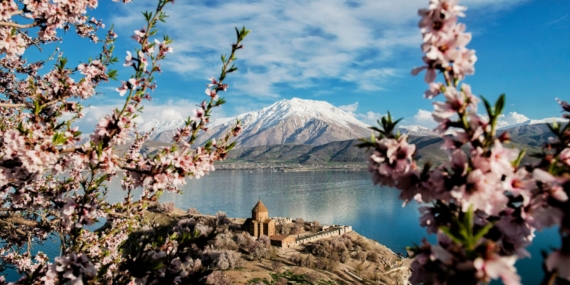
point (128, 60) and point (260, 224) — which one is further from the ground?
point (128, 60)


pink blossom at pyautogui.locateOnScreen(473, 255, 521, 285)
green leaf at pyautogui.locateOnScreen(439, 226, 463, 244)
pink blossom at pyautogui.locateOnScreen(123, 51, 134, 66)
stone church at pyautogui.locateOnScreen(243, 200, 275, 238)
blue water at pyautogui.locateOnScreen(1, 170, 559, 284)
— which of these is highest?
pink blossom at pyautogui.locateOnScreen(123, 51, 134, 66)

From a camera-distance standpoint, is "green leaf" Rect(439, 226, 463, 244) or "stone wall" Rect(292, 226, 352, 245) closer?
"green leaf" Rect(439, 226, 463, 244)

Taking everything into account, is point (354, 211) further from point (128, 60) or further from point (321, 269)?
point (128, 60)

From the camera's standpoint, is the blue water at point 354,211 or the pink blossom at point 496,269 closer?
the pink blossom at point 496,269

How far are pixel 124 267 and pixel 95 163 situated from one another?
0.95 m

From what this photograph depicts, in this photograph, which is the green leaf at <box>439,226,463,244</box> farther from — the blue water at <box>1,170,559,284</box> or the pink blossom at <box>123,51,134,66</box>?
the blue water at <box>1,170,559,284</box>

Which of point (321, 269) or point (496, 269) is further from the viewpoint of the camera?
point (321, 269)

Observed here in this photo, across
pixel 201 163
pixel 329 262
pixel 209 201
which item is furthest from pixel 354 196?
pixel 201 163

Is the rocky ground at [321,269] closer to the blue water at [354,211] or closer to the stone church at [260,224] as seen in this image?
the stone church at [260,224]

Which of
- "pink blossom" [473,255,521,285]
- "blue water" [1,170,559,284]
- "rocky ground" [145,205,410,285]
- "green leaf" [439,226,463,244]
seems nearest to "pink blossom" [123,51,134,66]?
"green leaf" [439,226,463,244]

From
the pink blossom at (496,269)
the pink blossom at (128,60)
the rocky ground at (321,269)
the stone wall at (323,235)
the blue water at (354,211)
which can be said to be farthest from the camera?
the blue water at (354,211)

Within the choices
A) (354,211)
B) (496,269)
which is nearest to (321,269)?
(496,269)

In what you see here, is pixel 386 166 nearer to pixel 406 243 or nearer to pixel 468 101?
pixel 468 101

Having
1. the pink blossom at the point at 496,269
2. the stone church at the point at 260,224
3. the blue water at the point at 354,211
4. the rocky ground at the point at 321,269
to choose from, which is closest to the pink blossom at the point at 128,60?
the pink blossom at the point at 496,269
